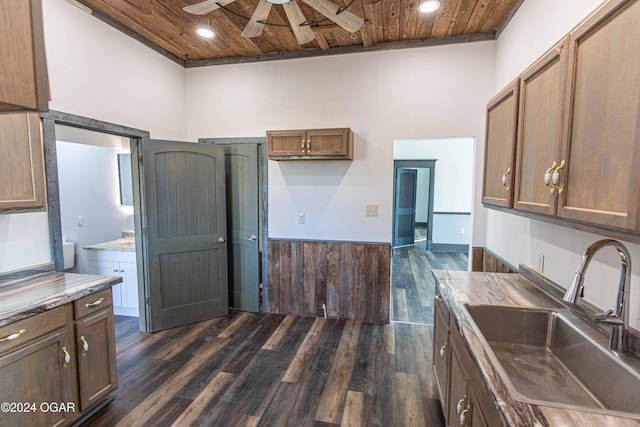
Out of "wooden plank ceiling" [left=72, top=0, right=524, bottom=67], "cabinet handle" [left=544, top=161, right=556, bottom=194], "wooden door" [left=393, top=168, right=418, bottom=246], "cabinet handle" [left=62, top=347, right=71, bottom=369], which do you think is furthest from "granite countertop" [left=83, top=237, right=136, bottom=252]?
"wooden door" [left=393, top=168, right=418, bottom=246]

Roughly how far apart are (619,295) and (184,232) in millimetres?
3389

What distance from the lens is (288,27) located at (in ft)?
8.84

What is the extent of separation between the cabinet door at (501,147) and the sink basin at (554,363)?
61cm

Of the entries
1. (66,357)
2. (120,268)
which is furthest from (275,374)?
(120,268)

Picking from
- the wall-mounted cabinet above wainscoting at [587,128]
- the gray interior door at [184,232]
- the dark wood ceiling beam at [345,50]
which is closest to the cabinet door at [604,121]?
the wall-mounted cabinet above wainscoting at [587,128]

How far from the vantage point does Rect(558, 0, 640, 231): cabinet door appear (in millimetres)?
839

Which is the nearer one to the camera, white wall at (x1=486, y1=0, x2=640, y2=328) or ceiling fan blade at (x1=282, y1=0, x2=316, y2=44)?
white wall at (x1=486, y1=0, x2=640, y2=328)

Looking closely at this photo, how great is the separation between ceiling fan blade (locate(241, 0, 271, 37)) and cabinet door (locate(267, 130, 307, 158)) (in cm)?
103

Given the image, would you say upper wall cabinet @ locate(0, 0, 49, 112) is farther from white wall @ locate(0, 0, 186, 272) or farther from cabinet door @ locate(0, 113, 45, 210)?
white wall @ locate(0, 0, 186, 272)

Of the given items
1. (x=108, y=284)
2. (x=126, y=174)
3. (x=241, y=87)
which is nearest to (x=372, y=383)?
(x=108, y=284)

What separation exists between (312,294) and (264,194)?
4.32 feet

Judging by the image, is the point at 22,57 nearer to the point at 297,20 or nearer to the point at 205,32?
the point at 297,20

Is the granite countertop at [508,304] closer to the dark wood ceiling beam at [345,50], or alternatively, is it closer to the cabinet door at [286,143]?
the cabinet door at [286,143]

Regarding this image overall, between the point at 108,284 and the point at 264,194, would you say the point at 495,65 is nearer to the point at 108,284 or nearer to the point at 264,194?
the point at 264,194
